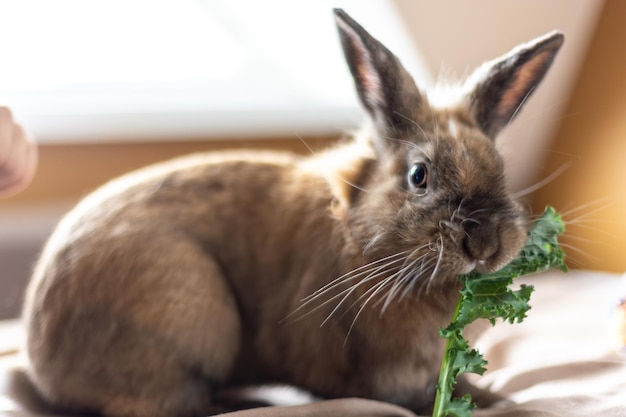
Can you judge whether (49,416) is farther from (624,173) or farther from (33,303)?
(624,173)

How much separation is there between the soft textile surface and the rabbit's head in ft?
0.87

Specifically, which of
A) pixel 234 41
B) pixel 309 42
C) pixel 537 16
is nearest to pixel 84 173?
pixel 234 41

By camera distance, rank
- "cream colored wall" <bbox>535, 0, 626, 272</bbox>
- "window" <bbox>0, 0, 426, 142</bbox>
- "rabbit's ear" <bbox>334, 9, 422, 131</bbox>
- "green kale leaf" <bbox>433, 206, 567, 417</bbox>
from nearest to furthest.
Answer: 1. "green kale leaf" <bbox>433, 206, 567, 417</bbox>
2. "rabbit's ear" <bbox>334, 9, 422, 131</bbox>
3. "cream colored wall" <bbox>535, 0, 626, 272</bbox>
4. "window" <bbox>0, 0, 426, 142</bbox>

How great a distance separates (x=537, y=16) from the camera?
5.45 feet

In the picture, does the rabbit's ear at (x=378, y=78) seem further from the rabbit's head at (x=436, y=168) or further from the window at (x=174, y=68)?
the window at (x=174, y=68)

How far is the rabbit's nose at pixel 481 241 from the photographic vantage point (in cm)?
96

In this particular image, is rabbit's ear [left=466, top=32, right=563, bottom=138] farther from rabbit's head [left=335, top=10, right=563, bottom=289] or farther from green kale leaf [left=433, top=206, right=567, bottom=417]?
green kale leaf [left=433, top=206, right=567, bottom=417]

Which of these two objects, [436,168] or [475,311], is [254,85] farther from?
[475,311]

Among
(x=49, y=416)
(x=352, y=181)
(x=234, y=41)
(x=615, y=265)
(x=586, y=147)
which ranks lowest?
(x=49, y=416)

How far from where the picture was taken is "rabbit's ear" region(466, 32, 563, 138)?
3.63 ft

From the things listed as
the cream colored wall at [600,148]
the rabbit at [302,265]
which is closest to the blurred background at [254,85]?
the cream colored wall at [600,148]

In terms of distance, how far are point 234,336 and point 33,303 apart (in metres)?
0.37

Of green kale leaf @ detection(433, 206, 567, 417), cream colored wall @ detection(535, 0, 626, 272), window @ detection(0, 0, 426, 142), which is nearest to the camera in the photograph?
green kale leaf @ detection(433, 206, 567, 417)

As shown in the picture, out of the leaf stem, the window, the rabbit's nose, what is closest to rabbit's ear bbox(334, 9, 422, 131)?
the rabbit's nose
